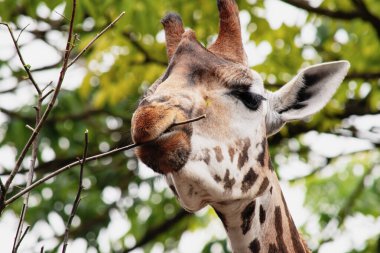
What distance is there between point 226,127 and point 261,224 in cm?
62

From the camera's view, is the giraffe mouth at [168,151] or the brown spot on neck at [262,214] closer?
the giraffe mouth at [168,151]

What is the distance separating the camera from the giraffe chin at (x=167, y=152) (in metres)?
3.84

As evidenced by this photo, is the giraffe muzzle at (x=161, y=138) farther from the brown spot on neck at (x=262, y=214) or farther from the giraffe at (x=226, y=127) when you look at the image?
the brown spot on neck at (x=262, y=214)

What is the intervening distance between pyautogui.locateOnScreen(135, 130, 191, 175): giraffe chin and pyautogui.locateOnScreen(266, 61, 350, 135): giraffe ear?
1.04m

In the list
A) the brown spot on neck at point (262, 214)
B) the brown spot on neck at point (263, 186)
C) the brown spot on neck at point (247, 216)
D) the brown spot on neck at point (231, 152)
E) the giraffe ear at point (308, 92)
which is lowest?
the brown spot on neck at point (262, 214)

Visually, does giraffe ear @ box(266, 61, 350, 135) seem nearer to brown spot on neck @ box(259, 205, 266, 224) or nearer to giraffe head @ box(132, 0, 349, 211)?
giraffe head @ box(132, 0, 349, 211)

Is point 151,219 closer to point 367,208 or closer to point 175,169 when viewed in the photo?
point 367,208

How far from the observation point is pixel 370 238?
919 cm

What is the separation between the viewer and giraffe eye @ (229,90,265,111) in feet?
14.9

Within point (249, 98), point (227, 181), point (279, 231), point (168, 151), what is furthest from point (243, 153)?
point (168, 151)

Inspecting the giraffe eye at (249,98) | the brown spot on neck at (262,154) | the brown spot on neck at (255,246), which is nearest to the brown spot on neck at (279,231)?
the brown spot on neck at (255,246)

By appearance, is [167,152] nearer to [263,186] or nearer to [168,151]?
[168,151]

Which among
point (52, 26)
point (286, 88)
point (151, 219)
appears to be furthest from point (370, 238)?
point (286, 88)

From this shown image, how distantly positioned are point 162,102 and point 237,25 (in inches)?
47.6
